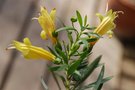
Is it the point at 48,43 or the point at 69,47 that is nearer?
the point at 69,47

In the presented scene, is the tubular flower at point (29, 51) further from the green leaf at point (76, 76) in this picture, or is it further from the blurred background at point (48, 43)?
the blurred background at point (48, 43)

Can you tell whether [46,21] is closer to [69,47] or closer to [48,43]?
[69,47]

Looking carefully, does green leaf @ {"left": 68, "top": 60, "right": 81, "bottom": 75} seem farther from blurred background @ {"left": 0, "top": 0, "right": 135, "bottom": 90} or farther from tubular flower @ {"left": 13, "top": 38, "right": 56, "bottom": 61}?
blurred background @ {"left": 0, "top": 0, "right": 135, "bottom": 90}

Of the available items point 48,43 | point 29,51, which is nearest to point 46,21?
point 29,51

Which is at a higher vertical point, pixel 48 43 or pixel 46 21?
pixel 46 21

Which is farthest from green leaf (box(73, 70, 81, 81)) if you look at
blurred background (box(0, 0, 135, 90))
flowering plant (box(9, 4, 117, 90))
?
blurred background (box(0, 0, 135, 90))

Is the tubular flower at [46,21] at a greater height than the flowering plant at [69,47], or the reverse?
the tubular flower at [46,21]

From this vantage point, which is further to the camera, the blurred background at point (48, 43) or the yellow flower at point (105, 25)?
the blurred background at point (48, 43)

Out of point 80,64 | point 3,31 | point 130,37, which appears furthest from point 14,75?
point 80,64

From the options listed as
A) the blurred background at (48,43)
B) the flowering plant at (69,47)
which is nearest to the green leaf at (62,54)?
the flowering plant at (69,47)
